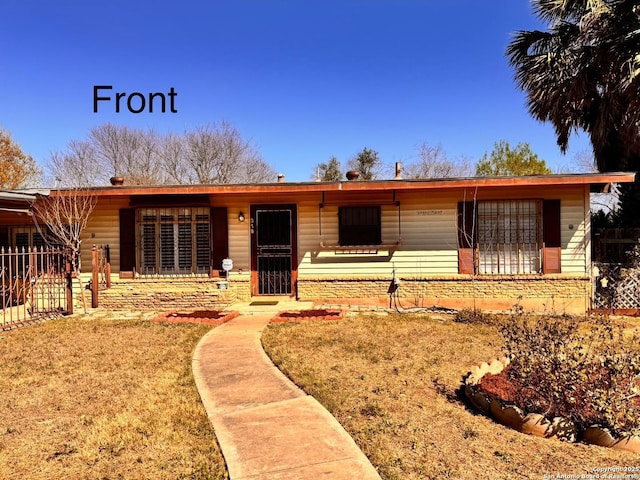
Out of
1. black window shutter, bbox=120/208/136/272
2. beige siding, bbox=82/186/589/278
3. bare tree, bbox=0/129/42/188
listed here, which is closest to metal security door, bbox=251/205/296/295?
beige siding, bbox=82/186/589/278

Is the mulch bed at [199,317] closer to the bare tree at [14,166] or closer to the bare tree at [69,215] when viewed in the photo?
the bare tree at [69,215]

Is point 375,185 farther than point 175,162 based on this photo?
No

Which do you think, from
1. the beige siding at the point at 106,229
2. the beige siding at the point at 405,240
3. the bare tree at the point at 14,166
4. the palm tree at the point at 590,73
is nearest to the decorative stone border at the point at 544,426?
the beige siding at the point at 405,240

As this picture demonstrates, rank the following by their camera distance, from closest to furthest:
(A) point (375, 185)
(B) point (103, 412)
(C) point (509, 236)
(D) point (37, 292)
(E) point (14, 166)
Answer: (B) point (103, 412) < (D) point (37, 292) < (A) point (375, 185) < (C) point (509, 236) < (E) point (14, 166)

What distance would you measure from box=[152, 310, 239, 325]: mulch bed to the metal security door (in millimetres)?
1898

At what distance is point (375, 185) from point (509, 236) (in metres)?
3.65

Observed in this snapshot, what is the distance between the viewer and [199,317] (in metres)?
8.52

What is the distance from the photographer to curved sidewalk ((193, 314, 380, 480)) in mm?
2875

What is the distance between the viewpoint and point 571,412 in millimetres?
3420

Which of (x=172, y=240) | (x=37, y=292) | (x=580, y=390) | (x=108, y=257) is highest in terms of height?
(x=172, y=240)

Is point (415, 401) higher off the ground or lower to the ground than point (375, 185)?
lower

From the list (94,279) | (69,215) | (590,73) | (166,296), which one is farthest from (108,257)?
(590,73)

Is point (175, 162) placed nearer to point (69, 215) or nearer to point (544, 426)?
point (69, 215)

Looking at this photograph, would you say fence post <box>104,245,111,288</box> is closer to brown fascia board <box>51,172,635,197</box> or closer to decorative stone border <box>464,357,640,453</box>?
brown fascia board <box>51,172,635,197</box>
